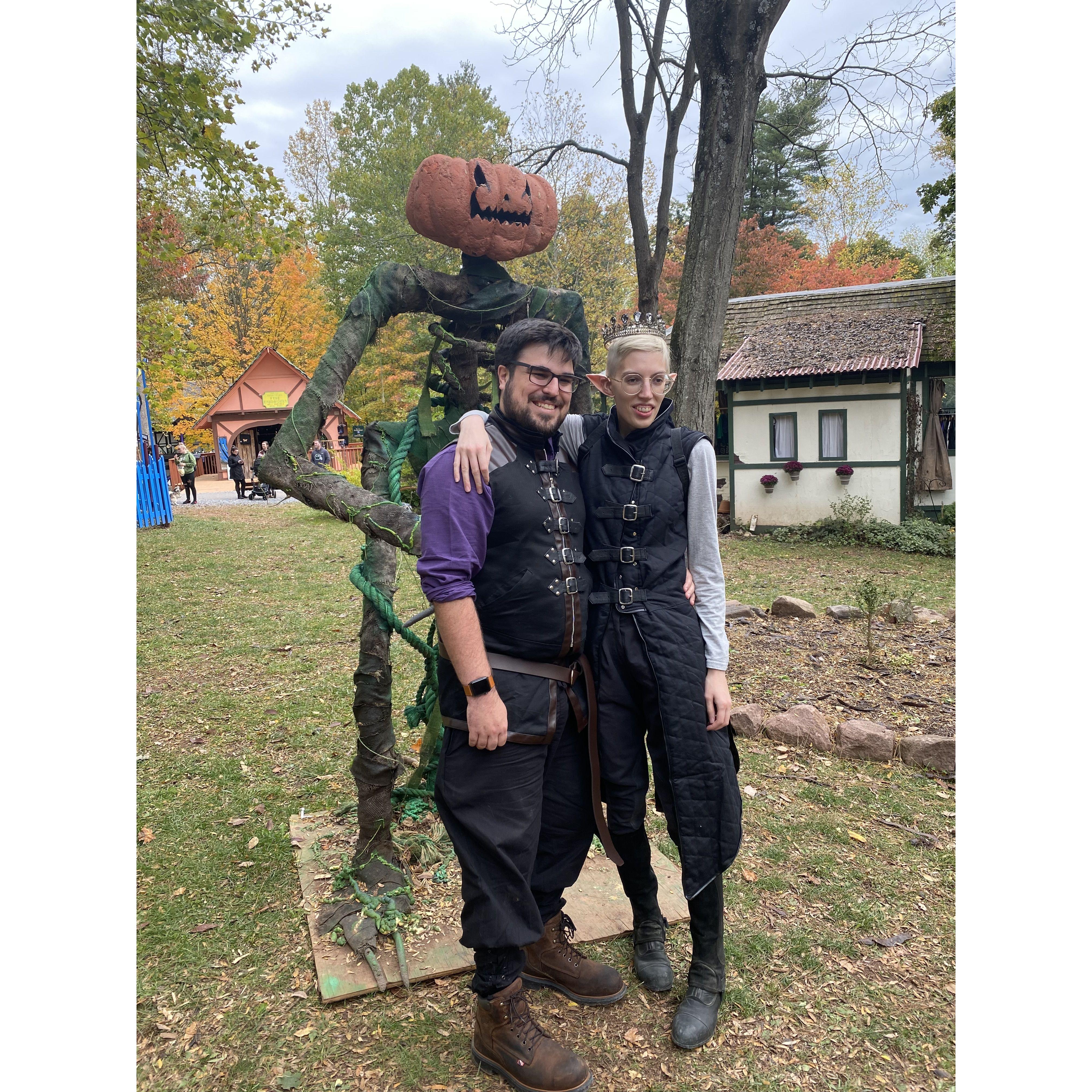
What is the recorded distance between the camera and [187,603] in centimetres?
849

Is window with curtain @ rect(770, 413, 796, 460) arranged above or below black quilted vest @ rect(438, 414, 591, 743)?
above

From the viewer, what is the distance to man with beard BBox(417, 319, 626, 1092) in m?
1.97

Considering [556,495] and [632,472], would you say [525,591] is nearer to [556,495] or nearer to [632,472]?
[556,495]

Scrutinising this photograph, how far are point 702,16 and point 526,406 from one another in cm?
468

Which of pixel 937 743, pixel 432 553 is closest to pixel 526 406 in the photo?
pixel 432 553

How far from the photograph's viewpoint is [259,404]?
24500mm

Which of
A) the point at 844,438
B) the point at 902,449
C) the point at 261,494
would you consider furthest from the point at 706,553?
the point at 261,494

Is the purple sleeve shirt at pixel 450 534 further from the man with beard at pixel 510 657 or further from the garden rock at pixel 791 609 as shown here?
the garden rock at pixel 791 609

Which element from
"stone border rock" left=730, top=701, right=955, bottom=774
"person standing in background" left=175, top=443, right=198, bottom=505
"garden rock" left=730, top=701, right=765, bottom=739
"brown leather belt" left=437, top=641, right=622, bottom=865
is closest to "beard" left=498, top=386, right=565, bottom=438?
"brown leather belt" left=437, top=641, right=622, bottom=865

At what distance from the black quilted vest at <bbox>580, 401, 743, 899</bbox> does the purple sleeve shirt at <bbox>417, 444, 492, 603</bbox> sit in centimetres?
40

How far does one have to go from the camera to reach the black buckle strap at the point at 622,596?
2.19 m

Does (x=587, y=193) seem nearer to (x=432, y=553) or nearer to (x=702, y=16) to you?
(x=702, y=16)

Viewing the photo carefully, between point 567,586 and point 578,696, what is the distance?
0.35 m

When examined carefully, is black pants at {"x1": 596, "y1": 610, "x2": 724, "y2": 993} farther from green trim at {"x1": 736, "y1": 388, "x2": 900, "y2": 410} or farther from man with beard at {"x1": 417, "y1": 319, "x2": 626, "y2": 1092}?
green trim at {"x1": 736, "y1": 388, "x2": 900, "y2": 410}
